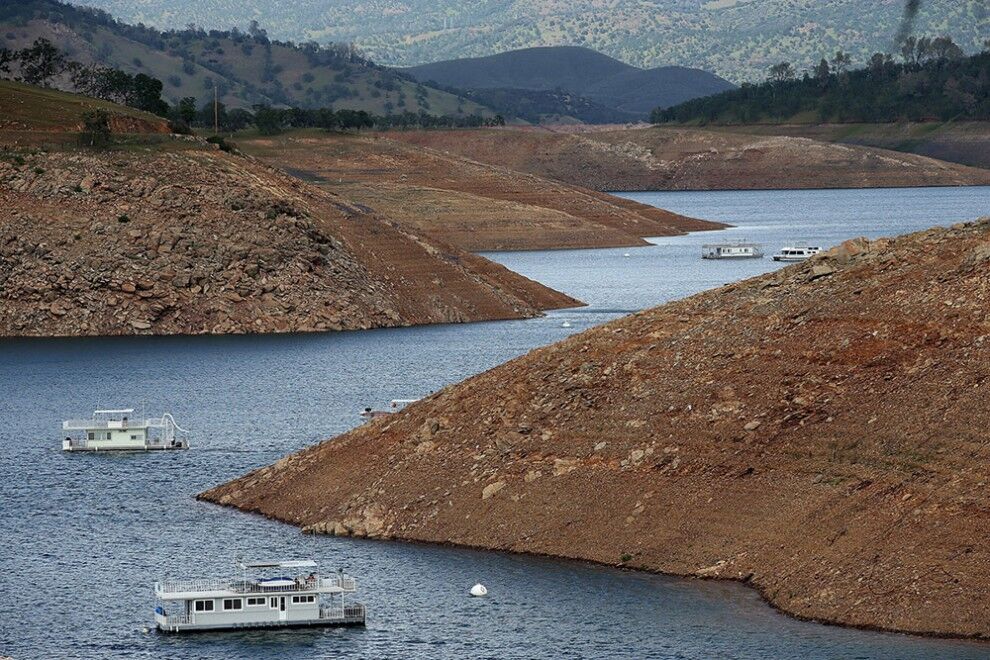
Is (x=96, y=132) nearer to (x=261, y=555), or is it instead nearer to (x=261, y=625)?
(x=261, y=555)

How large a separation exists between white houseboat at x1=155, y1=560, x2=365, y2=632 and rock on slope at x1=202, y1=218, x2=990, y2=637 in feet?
26.9

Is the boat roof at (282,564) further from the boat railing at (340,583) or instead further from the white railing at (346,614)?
the white railing at (346,614)

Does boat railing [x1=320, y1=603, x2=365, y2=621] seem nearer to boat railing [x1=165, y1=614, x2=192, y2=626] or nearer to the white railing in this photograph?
the white railing

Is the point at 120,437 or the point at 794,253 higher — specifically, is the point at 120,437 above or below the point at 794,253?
below

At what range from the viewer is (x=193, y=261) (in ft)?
441

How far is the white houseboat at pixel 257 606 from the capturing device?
54031 millimetres

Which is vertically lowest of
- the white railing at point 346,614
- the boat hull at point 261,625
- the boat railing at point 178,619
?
the boat hull at point 261,625

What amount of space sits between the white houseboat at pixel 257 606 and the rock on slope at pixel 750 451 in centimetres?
819

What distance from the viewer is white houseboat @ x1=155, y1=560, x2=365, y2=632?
54.0m

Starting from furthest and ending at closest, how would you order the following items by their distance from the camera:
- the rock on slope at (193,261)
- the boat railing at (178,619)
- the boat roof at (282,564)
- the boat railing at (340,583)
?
the rock on slope at (193,261)
the boat roof at (282,564)
the boat railing at (340,583)
the boat railing at (178,619)

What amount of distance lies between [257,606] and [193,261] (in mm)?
82311

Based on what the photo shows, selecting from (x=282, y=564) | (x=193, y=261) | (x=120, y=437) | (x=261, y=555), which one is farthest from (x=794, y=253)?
(x=282, y=564)

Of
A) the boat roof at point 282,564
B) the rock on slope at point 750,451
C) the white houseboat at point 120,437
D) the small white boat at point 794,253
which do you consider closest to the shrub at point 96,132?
the white houseboat at point 120,437

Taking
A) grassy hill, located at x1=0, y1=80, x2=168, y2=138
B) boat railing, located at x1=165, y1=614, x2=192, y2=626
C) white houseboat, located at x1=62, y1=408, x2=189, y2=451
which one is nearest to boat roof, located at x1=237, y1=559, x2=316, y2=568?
boat railing, located at x1=165, y1=614, x2=192, y2=626
